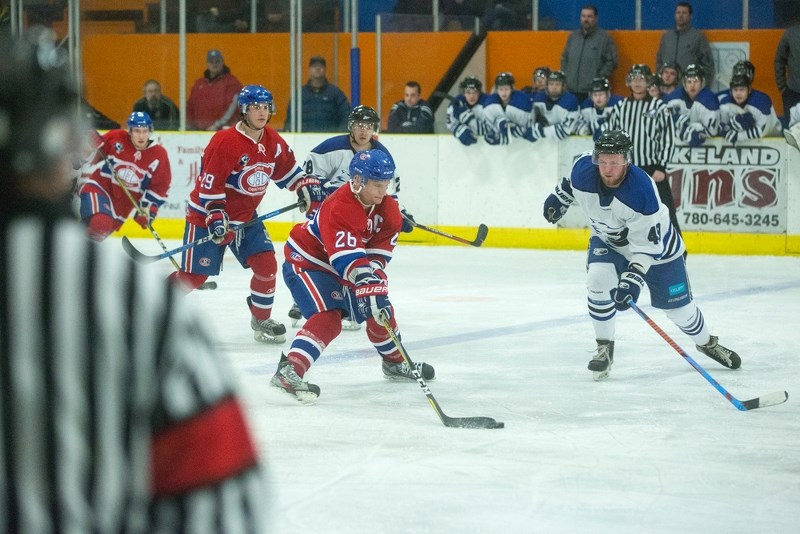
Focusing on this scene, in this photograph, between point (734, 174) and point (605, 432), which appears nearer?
point (605, 432)

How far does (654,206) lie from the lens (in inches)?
180

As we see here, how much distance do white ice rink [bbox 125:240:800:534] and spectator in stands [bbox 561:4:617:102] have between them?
10.1ft

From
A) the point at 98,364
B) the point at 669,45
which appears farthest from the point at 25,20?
the point at 98,364

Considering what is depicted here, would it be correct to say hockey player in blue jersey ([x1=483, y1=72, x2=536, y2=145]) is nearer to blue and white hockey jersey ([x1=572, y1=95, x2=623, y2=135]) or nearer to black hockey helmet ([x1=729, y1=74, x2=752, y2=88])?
blue and white hockey jersey ([x1=572, y1=95, x2=623, y2=135])

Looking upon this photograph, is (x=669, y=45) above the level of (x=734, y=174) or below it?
above

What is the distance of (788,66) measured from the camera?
9086mm

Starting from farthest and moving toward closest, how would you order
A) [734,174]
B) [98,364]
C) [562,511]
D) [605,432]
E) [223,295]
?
[734,174] < [223,295] < [605,432] < [562,511] < [98,364]

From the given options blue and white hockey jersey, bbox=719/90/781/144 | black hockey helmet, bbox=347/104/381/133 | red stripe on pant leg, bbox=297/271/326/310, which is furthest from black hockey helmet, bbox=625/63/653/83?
red stripe on pant leg, bbox=297/271/326/310

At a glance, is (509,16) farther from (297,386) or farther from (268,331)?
(297,386)

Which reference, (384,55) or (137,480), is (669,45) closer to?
(384,55)

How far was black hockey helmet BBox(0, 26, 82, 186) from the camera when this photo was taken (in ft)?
2.76

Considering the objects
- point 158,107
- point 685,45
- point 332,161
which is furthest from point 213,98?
point 332,161

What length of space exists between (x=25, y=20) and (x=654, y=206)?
708 cm

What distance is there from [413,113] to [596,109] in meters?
1.41
